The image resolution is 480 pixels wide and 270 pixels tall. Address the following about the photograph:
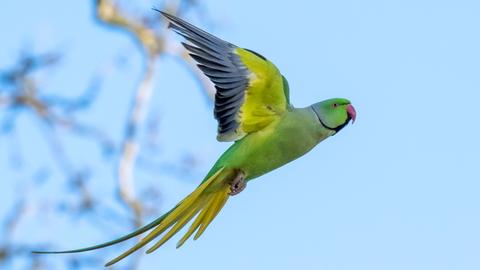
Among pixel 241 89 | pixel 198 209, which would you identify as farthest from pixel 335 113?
pixel 198 209

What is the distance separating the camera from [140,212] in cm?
986

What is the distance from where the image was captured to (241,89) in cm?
409

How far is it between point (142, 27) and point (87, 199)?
161 centimetres

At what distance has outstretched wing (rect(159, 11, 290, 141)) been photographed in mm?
4031

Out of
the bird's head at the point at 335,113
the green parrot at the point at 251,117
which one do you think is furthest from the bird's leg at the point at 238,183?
the bird's head at the point at 335,113

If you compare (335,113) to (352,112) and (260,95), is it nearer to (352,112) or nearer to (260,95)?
(352,112)

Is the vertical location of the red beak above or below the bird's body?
above

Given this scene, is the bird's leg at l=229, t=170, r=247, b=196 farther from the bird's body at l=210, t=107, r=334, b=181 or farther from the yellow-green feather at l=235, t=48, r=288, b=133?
the yellow-green feather at l=235, t=48, r=288, b=133

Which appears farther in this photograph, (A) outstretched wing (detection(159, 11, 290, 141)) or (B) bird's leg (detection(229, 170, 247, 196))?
(B) bird's leg (detection(229, 170, 247, 196))

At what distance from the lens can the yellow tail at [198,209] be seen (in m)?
4.15

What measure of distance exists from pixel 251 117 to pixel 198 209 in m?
0.43

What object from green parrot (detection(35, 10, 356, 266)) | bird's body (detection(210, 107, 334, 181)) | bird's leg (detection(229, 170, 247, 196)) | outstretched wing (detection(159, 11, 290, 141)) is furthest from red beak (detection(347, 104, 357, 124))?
bird's leg (detection(229, 170, 247, 196))

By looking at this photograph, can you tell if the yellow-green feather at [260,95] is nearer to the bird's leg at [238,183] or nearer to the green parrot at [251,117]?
the green parrot at [251,117]

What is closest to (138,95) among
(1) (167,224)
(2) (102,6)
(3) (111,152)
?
(3) (111,152)
